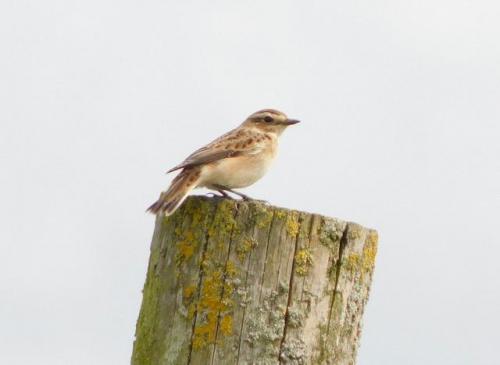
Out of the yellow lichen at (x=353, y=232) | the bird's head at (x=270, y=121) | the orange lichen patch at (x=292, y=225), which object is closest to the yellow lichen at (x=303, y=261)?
the orange lichen patch at (x=292, y=225)

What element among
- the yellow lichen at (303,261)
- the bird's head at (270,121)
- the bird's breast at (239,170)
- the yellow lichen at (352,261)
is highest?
the bird's head at (270,121)

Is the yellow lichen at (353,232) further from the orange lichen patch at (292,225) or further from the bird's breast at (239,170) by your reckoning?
the bird's breast at (239,170)

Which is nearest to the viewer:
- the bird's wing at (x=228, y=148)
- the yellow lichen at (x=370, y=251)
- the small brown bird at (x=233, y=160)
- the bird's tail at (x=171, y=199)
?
the yellow lichen at (x=370, y=251)

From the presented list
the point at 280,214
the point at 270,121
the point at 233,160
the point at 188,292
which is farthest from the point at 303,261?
the point at 270,121

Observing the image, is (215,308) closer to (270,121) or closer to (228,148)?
(228,148)

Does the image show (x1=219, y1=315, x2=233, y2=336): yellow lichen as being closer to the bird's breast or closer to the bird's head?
the bird's breast

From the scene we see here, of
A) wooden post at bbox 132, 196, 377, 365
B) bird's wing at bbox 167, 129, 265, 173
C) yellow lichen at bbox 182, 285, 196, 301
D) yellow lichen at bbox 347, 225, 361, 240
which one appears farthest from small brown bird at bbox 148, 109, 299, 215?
yellow lichen at bbox 347, 225, 361, 240

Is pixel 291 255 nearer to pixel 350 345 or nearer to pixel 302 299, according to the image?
pixel 302 299

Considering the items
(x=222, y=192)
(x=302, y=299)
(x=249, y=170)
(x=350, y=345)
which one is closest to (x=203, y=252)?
(x=302, y=299)
